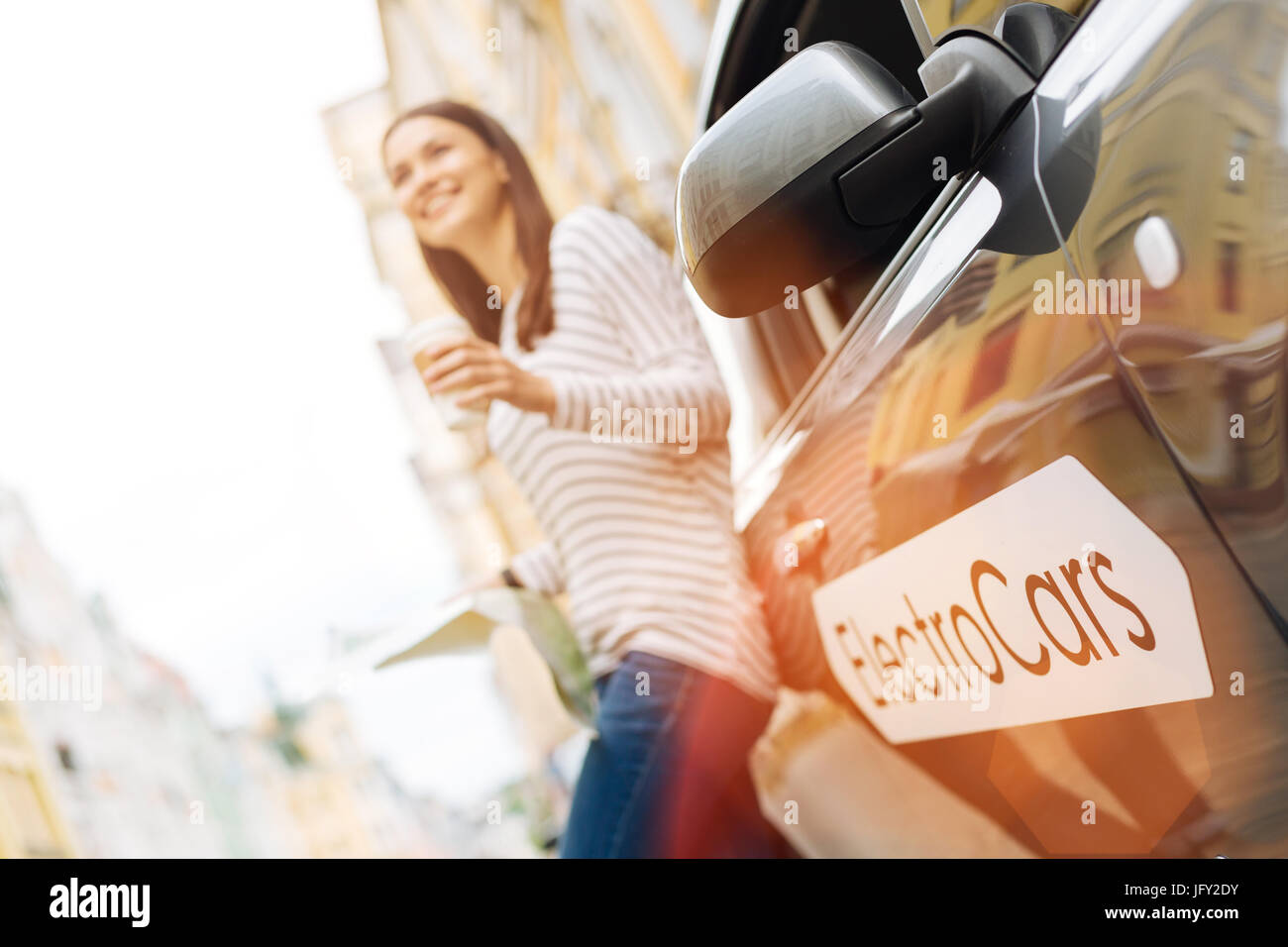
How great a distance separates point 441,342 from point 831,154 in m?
0.84

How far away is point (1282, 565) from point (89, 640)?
5.72 ft

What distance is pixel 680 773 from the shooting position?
1.31 m

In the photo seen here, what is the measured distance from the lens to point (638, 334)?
1432 millimetres

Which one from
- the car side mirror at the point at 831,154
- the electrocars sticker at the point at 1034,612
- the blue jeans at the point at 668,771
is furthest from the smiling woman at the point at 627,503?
the car side mirror at the point at 831,154

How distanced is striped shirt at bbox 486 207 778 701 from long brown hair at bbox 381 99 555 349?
0.02m

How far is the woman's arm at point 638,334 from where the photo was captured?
1.35m

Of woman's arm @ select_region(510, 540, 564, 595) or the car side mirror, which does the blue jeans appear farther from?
the car side mirror

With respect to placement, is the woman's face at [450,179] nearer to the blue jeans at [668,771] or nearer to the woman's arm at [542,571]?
the woman's arm at [542,571]

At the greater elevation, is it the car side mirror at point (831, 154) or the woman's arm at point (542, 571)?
the car side mirror at point (831, 154)

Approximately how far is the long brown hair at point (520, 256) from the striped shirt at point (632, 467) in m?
0.02

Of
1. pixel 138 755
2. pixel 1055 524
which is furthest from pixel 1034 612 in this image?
pixel 138 755

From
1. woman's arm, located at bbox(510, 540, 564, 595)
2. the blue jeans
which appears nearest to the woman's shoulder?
woman's arm, located at bbox(510, 540, 564, 595)
